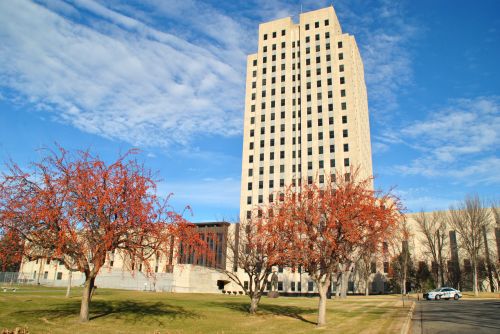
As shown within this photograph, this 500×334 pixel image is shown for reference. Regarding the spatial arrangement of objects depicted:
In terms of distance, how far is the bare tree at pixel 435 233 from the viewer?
83.6 metres

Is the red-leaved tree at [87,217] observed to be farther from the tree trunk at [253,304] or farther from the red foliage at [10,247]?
the tree trunk at [253,304]

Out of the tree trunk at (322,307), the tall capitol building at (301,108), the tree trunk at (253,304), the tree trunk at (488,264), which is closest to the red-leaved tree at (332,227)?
the tree trunk at (322,307)

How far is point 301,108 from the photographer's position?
327 feet

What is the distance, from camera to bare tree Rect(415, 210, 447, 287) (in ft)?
274

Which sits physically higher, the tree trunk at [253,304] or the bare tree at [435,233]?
the bare tree at [435,233]

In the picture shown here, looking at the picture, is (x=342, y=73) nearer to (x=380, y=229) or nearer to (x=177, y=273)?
(x=177, y=273)

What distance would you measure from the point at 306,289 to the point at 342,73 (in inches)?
2200

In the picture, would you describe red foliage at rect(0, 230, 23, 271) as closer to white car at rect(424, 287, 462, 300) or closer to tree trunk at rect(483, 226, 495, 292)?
white car at rect(424, 287, 462, 300)

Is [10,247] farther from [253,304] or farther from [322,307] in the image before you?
[322,307]

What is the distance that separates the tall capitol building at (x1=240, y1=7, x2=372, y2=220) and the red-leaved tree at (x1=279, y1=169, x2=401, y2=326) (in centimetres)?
6322

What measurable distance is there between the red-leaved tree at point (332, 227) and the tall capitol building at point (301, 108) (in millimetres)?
63220

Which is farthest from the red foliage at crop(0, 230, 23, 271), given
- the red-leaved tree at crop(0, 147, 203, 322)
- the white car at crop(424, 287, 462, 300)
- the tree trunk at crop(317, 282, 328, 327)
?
the white car at crop(424, 287, 462, 300)

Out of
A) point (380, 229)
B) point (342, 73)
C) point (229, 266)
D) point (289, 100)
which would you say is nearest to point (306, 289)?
point (229, 266)

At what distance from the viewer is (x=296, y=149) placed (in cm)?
9725
